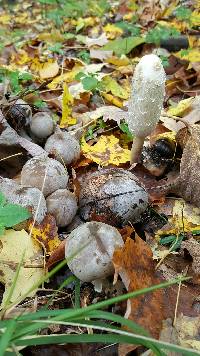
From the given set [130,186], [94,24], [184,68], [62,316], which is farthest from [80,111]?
[94,24]

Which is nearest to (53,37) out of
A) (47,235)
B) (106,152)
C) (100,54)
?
(100,54)

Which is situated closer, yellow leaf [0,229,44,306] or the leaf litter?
the leaf litter

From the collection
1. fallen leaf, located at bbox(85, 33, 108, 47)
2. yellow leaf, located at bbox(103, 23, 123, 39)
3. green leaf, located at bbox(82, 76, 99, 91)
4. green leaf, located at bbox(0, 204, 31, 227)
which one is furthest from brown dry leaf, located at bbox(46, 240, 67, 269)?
yellow leaf, located at bbox(103, 23, 123, 39)

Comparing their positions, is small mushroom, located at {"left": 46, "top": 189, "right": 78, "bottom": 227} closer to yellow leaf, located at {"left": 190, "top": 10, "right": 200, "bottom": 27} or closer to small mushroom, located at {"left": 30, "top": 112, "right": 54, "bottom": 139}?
small mushroom, located at {"left": 30, "top": 112, "right": 54, "bottom": 139}

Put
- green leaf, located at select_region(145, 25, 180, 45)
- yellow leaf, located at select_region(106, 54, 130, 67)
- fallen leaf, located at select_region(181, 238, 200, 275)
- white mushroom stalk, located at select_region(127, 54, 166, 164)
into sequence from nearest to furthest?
fallen leaf, located at select_region(181, 238, 200, 275)
white mushroom stalk, located at select_region(127, 54, 166, 164)
green leaf, located at select_region(145, 25, 180, 45)
yellow leaf, located at select_region(106, 54, 130, 67)

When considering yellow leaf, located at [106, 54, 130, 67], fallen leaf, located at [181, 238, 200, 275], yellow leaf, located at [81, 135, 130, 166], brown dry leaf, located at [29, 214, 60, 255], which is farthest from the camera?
yellow leaf, located at [106, 54, 130, 67]

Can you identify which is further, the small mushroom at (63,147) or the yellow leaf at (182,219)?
the small mushroom at (63,147)

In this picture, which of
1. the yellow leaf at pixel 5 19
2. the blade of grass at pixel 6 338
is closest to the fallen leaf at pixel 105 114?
the blade of grass at pixel 6 338

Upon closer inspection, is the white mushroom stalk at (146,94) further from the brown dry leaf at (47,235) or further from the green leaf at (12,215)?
the green leaf at (12,215)
